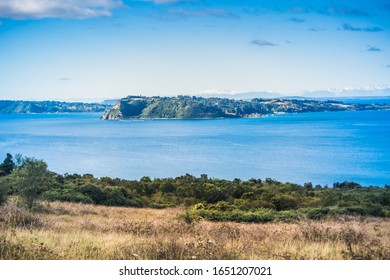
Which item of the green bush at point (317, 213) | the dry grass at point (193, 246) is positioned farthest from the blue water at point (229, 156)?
A: the dry grass at point (193, 246)

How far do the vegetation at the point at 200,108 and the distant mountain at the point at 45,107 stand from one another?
832 centimetres

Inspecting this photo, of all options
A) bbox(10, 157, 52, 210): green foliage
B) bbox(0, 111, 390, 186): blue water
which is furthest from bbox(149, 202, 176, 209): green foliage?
bbox(0, 111, 390, 186): blue water

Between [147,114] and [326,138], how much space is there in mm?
96469

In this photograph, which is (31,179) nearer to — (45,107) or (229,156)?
(229,156)

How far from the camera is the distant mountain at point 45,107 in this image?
60.1m

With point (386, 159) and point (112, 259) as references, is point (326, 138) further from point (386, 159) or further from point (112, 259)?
point (112, 259)

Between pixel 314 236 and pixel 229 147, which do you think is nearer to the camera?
pixel 314 236

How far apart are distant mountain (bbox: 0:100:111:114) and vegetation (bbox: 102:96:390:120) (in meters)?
8.32

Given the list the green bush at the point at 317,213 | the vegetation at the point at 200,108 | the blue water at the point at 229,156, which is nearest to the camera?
the green bush at the point at 317,213

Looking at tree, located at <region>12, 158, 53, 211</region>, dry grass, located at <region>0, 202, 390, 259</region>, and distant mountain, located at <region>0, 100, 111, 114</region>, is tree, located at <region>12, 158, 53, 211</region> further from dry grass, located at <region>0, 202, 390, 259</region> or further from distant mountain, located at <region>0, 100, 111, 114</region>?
distant mountain, located at <region>0, 100, 111, 114</region>

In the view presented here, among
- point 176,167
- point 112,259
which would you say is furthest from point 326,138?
point 112,259

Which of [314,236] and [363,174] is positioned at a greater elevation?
[314,236]

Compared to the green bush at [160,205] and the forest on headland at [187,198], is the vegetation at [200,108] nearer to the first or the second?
the forest on headland at [187,198]

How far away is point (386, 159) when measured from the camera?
180 ft
